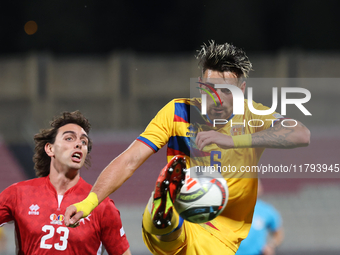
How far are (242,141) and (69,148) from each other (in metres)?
1.65

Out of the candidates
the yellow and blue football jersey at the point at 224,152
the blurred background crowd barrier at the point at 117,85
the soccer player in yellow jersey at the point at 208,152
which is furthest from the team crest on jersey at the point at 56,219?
the blurred background crowd barrier at the point at 117,85

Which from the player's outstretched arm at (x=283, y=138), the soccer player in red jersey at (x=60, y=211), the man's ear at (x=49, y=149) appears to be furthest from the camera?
the man's ear at (x=49, y=149)

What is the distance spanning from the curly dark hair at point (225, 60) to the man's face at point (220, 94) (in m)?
0.04

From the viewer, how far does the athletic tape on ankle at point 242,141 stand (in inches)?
114

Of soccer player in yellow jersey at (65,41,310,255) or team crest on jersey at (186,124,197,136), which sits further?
team crest on jersey at (186,124,197,136)

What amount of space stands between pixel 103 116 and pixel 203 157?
1167 cm

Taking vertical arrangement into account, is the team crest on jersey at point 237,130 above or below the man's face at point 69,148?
above

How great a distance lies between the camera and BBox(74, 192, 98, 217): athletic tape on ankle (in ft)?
8.57

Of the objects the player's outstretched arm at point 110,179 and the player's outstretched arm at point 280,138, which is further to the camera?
the player's outstretched arm at point 280,138

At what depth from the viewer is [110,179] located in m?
2.91

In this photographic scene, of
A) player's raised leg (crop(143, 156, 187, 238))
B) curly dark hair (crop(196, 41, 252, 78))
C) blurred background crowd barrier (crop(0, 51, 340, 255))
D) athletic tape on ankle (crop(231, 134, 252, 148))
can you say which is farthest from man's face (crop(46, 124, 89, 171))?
Result: blurred background crowd barrier (crop(0, 51, 340, 255))

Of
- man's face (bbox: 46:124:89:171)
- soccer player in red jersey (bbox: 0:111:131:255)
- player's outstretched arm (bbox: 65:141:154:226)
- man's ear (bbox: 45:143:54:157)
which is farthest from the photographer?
man's ear (bbox: 45:143:54:157)

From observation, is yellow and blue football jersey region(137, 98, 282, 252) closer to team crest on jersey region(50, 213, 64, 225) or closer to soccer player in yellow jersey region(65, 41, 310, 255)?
soccer player in yellow jersey region(65, 41, 310, 255)

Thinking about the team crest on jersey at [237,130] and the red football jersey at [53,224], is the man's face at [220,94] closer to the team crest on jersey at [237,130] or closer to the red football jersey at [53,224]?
the team crest on jersey at [237,130]
